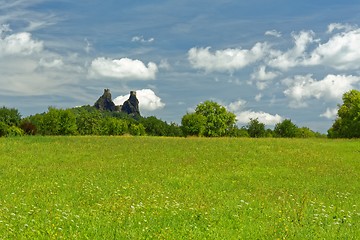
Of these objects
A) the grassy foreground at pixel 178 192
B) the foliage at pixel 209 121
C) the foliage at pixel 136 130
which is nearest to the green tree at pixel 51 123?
the foliage at pixel 209 121

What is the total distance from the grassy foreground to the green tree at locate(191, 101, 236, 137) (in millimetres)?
75436

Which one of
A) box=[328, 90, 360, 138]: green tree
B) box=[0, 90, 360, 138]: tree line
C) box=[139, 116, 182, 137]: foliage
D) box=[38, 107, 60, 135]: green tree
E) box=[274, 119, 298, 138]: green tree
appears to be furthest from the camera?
box=[139, 116, 182, 137]: foliage

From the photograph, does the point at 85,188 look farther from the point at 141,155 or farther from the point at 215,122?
the point at 215,122

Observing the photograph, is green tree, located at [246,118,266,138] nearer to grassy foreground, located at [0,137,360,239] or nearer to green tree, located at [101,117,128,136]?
green tree, located at [101,117,128,136]

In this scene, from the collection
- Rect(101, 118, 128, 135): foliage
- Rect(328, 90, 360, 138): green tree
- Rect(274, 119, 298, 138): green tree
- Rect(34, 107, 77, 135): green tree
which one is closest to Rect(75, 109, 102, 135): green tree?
Rect(101, 118, 128, 135): foliage

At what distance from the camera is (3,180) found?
22.9 m

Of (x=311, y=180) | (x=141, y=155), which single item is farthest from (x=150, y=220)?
(x=141, y=155)

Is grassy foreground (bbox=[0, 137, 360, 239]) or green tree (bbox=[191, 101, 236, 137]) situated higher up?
green tree (bbox=[191, 101, 236, 137])

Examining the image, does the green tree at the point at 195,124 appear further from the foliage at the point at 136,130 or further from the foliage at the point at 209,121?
the foliage at the point at 136,130

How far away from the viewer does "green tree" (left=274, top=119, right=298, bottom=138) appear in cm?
14838

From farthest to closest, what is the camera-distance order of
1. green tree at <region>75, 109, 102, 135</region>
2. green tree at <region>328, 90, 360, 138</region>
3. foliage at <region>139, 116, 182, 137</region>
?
foliage at <region>139, 116, 182, 137</region> < green tree at <region>75, 109, 102, 135</region> < green tree at <region>328, 90, 360, 138</region>

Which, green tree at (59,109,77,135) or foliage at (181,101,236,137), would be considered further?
green tree at (59,109,77,135)

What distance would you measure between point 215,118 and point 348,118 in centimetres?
4058

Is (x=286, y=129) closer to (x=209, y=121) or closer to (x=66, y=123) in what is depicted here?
(x=209, y=121)
